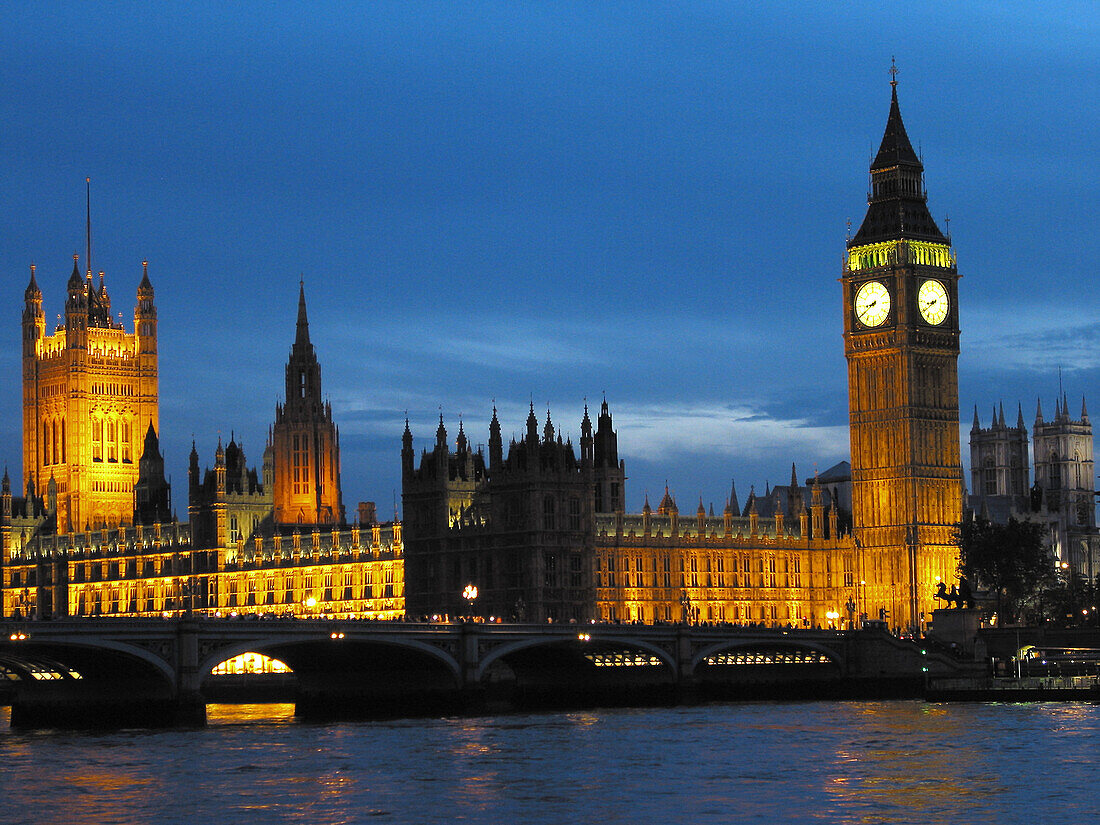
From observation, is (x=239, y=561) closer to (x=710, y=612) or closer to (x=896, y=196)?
(x=710, y=612)

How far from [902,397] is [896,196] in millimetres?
14456

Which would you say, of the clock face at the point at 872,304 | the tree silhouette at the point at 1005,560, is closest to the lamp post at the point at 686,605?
the tree silhouette at the point at 1005,560

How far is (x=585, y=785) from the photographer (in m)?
76.6

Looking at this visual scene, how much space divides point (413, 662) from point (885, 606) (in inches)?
1927

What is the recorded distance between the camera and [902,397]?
155 metres

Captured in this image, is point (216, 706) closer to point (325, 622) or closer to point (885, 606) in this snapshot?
point (325, 622)

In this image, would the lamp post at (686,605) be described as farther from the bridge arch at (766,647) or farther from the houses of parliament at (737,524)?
the bridge arch at (766,647)

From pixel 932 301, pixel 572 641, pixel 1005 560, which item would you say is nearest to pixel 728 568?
pixel 1005 560

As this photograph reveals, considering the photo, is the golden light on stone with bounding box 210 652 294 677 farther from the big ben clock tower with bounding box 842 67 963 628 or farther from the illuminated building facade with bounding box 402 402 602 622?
the big ben clock tower with bounding box 842 67 963 628

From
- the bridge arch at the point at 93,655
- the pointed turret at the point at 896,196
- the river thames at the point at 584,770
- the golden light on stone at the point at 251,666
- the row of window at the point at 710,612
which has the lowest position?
the river thames at the point at 584,770

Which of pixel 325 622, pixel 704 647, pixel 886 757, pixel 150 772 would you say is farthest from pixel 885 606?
pixel 150 772

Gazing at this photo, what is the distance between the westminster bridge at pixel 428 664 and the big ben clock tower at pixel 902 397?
23.9 meters

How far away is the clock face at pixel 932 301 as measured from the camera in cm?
15638

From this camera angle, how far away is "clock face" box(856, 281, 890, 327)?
157m
